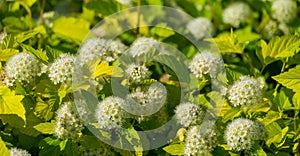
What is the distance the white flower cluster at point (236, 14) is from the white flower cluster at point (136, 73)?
3.43ft

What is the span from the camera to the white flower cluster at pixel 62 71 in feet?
5.84

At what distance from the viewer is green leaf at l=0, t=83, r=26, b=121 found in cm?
170

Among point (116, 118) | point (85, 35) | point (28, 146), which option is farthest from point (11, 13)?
point (116, 118)

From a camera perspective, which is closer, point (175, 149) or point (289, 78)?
point (175, 149)

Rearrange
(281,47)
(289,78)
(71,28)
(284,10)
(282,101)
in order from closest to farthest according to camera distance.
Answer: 1. (289,78)
2. (282,101)
3. (281,47)
4. (71,28)
5. (284,10)

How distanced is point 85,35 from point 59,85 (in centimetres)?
78

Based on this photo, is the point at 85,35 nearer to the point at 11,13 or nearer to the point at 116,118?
the point at 11,13

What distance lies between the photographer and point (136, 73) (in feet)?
6.14

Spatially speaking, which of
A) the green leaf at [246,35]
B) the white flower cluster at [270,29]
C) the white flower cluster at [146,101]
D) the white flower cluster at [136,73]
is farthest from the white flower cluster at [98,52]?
the white flower cluster at [270,29]

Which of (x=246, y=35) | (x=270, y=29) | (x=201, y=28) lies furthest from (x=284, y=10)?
(x=201, y=28)

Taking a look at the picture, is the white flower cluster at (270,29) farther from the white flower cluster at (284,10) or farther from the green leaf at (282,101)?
the green leaf at (282,101)

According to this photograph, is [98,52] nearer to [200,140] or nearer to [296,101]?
[200,140]

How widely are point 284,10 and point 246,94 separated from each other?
1079 mm

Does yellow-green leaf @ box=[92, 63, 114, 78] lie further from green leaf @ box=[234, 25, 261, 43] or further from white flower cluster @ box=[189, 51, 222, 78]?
green leaf @ box=[234, 25, 261, 43]
